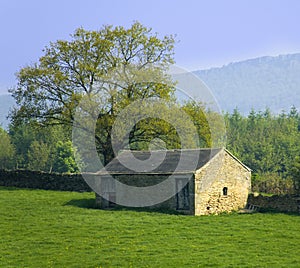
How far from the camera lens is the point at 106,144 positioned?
2163 inches

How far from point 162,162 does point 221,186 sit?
15.2 ft

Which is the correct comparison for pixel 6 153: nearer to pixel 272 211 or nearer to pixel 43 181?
pixel 43 181

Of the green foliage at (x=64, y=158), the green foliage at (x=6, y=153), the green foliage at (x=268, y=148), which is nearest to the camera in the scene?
the green foliage at (x=268, y=148)

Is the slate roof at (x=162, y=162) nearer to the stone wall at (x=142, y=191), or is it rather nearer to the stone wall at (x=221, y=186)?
the stone wall at (x=142, y=191)

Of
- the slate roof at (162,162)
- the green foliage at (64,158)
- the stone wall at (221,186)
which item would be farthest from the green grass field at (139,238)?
the green foliage at (64,158)

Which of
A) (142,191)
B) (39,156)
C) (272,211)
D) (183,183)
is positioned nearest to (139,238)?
(183,183)

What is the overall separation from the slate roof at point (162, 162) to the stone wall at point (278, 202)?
14.7 ft

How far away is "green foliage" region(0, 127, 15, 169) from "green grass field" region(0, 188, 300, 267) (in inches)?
2463

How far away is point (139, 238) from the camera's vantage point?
30734 mm

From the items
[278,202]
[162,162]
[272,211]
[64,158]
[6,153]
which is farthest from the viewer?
[6,153]

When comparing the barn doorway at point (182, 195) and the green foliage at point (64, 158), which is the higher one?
the green foliage at point (64, 158)

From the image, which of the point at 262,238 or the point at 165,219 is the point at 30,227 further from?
the point at 262,238

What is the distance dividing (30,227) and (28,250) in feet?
16.3

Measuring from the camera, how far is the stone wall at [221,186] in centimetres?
3847
